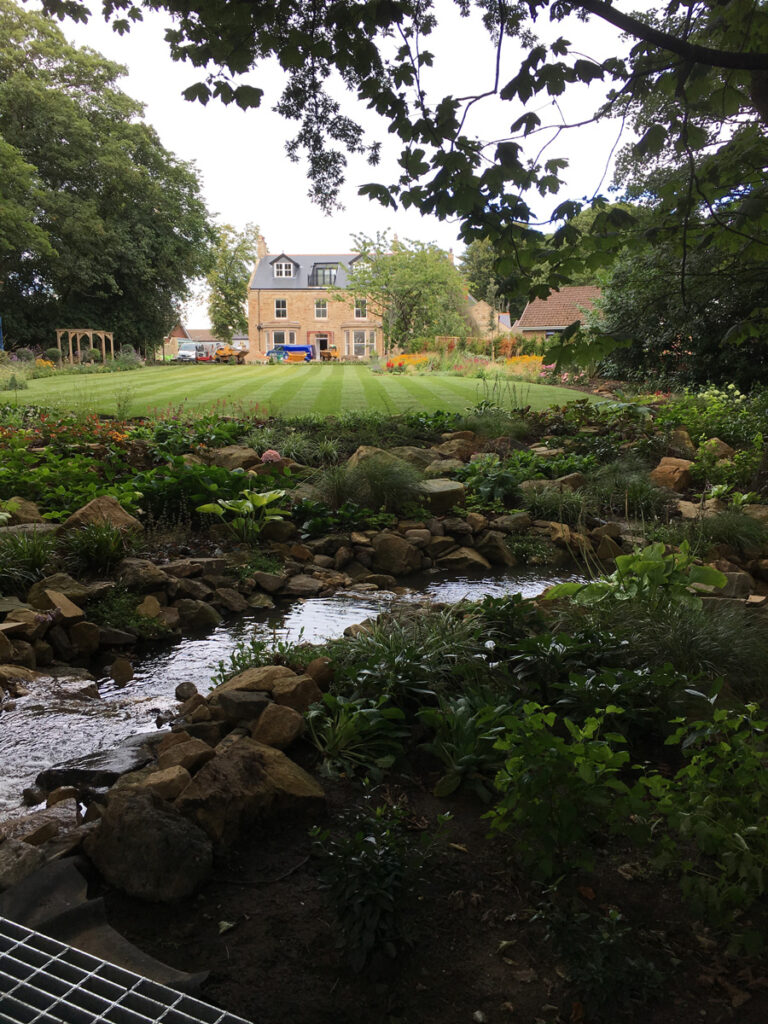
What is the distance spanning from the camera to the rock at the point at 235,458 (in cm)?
852

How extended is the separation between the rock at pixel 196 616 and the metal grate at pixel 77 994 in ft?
12.4

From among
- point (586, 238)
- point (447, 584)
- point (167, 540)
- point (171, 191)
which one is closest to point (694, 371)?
point (447, 584)

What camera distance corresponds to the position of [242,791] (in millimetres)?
2406

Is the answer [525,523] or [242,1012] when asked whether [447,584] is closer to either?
[525,523]

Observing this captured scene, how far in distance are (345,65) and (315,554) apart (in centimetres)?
439

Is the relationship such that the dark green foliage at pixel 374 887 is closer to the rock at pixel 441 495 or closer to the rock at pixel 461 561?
the rock at pixel 461 561

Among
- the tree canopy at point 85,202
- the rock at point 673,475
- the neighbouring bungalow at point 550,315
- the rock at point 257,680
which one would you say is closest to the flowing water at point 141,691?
the rock at point 257,680

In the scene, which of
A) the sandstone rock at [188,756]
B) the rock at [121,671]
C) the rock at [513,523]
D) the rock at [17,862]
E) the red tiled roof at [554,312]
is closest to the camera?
the rock at [17,862]

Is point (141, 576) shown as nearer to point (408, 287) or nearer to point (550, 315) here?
point (408, 287)

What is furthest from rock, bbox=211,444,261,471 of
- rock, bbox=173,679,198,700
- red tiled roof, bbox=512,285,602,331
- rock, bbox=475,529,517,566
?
red tiled roof, bbox=512,285,602,331

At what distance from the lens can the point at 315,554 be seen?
6988mm

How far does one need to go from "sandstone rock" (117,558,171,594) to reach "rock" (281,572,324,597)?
1.04m

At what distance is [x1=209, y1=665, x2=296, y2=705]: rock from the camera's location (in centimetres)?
330

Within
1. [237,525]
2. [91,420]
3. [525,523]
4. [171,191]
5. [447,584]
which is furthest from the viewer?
[171,191]
